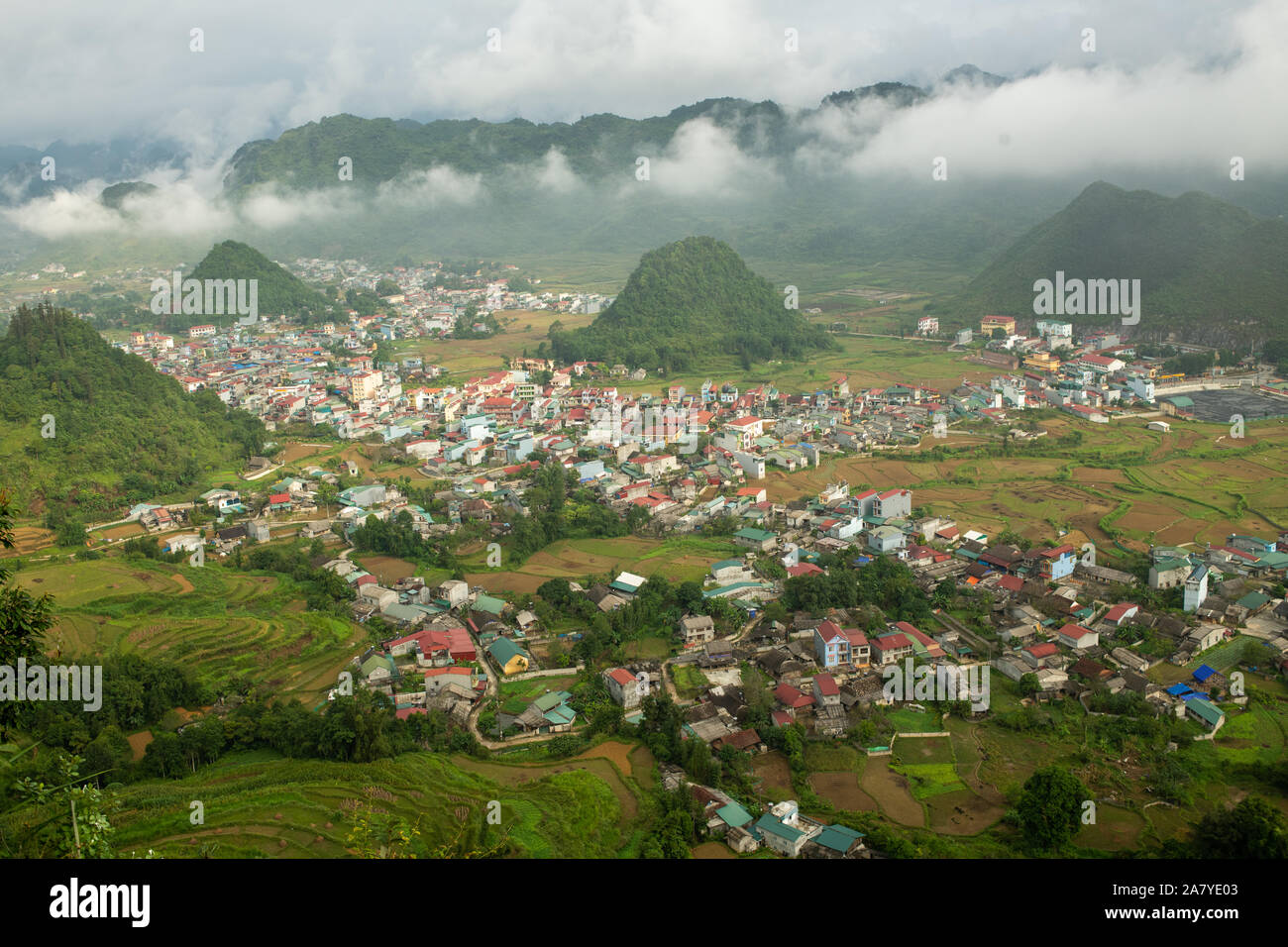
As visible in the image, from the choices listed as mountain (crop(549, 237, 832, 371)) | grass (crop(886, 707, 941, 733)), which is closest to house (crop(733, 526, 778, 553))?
grass (crop(886, 707, 941, 733))

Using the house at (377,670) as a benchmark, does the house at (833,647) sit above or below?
above

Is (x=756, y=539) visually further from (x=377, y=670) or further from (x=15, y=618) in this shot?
(x=15, y=618)

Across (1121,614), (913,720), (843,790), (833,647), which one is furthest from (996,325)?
(843,790)

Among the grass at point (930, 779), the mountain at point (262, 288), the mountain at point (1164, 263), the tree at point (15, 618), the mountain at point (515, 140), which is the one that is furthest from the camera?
the mountain at point (515, 140)

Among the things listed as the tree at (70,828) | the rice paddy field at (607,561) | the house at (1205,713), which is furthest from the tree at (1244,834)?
the tree at (70,828)

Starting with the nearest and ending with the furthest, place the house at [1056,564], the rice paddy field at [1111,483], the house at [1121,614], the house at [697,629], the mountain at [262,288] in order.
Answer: the house at [1121,614] < the house at [697,629] < the house at [1056,564] < the rice paddy field at [1111,483] < the mountain at [262,288]

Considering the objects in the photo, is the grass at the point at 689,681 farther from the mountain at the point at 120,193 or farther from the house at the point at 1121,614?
the mountain at the point at 120,193
